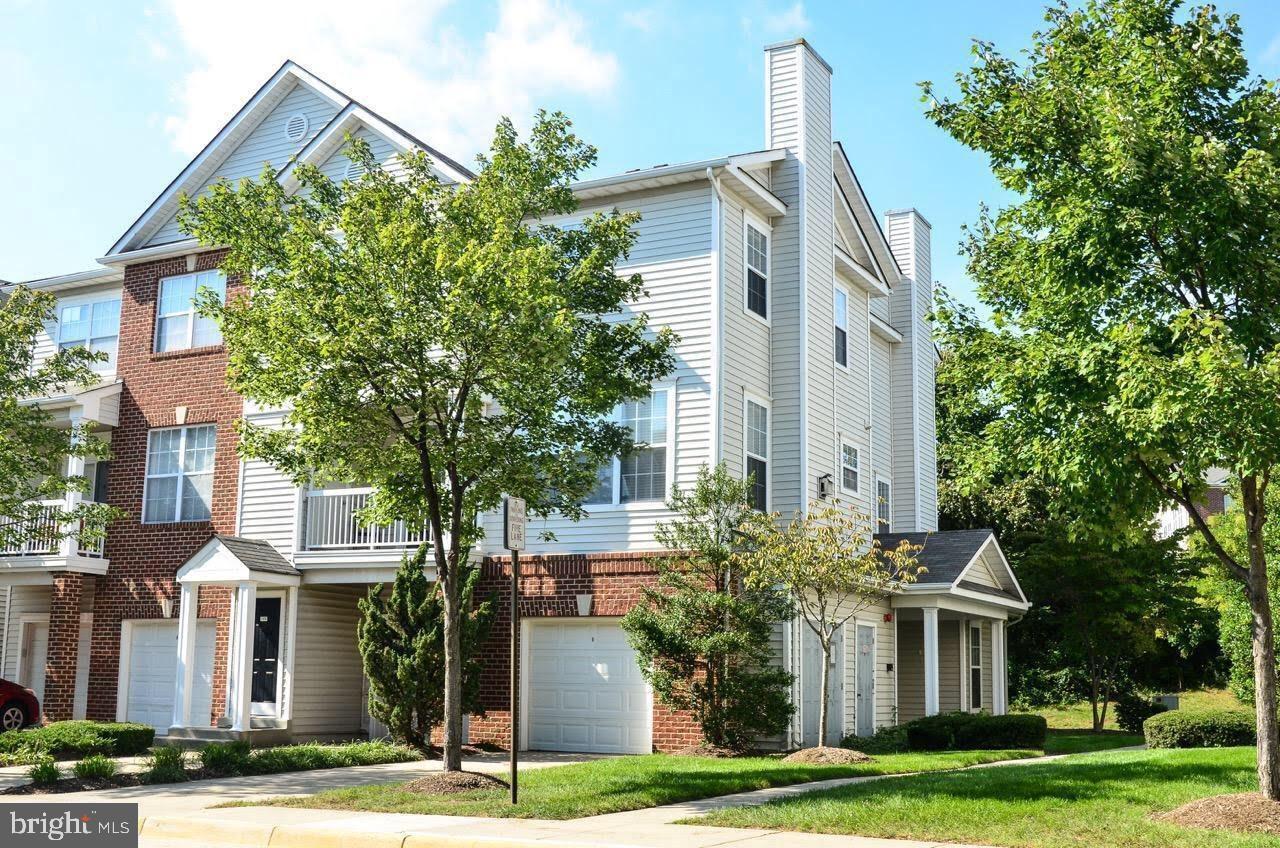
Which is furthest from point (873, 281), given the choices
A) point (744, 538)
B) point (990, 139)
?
point (990, 139)

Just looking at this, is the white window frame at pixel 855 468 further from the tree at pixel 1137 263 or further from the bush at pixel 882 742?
the tree at pixel 1137 263

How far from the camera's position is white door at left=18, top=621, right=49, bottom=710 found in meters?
27.1

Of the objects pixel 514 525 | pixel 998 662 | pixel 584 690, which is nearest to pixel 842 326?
pixel 998 662

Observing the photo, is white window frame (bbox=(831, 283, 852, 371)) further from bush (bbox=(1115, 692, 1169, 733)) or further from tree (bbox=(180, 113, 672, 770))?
bush (bbox=(1115, 692, 1169, 733))

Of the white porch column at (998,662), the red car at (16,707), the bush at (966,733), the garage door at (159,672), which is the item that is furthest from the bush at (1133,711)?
the red car at (16,707)

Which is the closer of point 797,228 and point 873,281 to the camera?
point 797,228

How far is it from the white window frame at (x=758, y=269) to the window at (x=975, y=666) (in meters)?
10.9

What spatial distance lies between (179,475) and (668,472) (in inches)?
419

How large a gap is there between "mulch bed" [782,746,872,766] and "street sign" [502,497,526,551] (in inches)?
290

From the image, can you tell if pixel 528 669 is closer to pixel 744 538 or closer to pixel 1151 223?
pixel 744 538

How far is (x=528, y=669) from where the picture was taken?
2155cm

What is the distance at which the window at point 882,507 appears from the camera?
2788 cm

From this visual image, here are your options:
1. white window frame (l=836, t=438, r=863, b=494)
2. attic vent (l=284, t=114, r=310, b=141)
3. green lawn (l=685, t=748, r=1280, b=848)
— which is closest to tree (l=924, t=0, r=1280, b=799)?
green lawn (l=685, t=748, r=1280, b=848)

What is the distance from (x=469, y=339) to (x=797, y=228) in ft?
34.6
